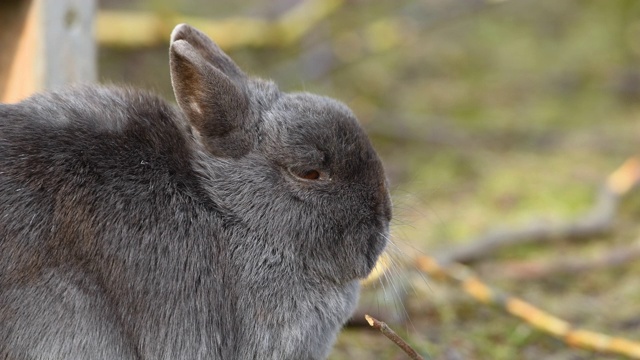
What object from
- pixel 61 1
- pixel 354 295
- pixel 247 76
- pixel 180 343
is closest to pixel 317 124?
pixel 247 76

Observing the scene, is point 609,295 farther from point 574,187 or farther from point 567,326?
point 574,187

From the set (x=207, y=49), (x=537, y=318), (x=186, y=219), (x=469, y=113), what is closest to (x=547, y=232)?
(x=537, y=318)

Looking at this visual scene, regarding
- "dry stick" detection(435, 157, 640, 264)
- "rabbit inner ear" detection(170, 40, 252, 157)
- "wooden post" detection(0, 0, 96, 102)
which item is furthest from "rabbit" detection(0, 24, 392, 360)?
"dry stick" detection(435, 157, 640, 264)

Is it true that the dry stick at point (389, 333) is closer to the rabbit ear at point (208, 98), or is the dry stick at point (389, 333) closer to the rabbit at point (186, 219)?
the rabbit at point (186, 219)

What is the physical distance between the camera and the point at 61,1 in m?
3.75

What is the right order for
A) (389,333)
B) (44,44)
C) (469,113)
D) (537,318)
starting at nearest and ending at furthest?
1. (389,333)
2. (44,44)
3. (537,318)
4. (469,113)

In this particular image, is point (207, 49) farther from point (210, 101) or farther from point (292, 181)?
point (292, 181)

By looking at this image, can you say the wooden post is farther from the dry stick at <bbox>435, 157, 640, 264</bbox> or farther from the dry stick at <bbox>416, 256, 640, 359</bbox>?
the dry stick at <bbox>435, 157, 640, 264</bbox>

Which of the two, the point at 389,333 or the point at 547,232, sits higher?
the point at 547,232

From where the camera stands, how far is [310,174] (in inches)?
107

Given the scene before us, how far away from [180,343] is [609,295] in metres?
2.84

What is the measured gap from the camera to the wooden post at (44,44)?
12.3 ft

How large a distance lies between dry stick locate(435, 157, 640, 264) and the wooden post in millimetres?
2148

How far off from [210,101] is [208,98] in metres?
0.01
